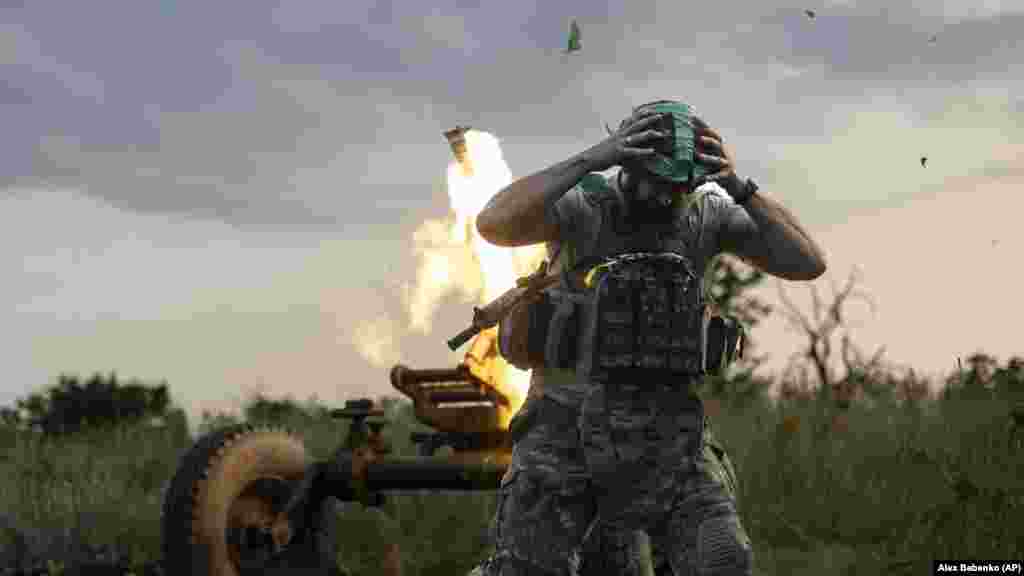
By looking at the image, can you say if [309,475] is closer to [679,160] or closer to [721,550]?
[721,550]

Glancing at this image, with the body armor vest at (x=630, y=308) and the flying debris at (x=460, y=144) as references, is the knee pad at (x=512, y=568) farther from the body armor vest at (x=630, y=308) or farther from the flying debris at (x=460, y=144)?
the flying debris at (x=460, y=144)

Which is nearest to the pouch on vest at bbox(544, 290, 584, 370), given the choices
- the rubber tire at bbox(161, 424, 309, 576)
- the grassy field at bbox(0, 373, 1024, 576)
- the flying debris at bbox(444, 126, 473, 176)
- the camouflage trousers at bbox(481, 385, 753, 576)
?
the camouflage trousers at bbox(481, 385, 753, 576)

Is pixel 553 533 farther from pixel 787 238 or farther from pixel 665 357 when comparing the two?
pixel 787 238

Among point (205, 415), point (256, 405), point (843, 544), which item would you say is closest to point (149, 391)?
point (256, 405)

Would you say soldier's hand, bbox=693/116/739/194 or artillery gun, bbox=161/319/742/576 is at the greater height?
soldier's hand, bbox=693/116/739/194

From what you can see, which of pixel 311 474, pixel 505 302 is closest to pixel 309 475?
pixel 311 474

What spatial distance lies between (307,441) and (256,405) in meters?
3.86

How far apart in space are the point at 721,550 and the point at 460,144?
363 cm

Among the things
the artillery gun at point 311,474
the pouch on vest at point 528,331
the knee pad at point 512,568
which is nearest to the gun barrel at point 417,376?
the artillery gun at point 311,474

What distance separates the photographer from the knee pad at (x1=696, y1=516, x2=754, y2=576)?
15.7 ft

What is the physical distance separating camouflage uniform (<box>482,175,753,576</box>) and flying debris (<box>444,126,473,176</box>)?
2.78 meters

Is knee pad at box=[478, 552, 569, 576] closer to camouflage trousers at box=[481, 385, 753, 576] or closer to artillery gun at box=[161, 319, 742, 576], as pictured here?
camouflage trousers at box=[481, 385, 753, 576]

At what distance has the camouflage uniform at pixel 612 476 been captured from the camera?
485cm

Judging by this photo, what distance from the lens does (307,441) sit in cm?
1288
